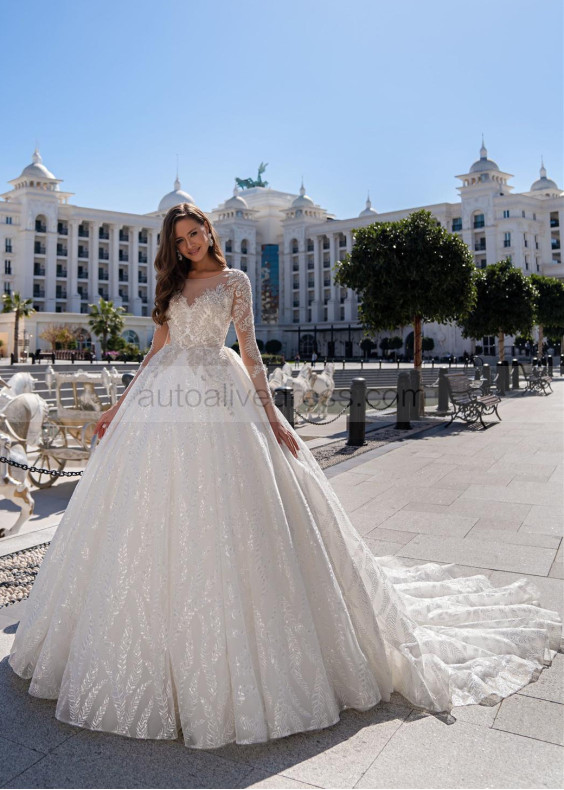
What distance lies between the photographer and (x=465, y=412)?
13.2m

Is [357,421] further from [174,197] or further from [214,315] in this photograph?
[174,197]

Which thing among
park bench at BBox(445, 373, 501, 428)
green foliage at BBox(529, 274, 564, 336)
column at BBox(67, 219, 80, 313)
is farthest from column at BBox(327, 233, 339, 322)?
park bench at BBox(445, 373, 501, 428)

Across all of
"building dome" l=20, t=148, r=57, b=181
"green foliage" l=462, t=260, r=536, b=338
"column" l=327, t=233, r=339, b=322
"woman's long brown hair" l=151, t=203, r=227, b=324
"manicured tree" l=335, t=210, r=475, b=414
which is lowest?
"woman's long brown hair" l=151, t=203, r=227, b=324

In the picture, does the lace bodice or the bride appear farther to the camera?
the lace bodice


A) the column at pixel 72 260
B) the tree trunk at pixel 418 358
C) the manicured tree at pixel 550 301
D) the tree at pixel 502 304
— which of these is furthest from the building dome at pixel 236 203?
the tree trunk at pixel 418 358

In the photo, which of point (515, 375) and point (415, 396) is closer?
point (415, 396)

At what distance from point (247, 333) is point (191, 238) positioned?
1.62ft

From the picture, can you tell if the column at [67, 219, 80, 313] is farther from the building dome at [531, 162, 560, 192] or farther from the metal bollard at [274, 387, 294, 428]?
the metal bollard at [274, 387, 294, 428]

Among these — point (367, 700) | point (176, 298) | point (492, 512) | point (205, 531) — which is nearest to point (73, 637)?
point (205, 531)

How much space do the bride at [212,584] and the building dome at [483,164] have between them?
69886mm

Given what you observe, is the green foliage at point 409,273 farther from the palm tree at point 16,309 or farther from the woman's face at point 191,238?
the palm tree at point 16,309

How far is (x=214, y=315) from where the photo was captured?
2.70 meters

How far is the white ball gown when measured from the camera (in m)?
2.16

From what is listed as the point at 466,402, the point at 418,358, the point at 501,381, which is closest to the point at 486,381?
the point at 418,358
